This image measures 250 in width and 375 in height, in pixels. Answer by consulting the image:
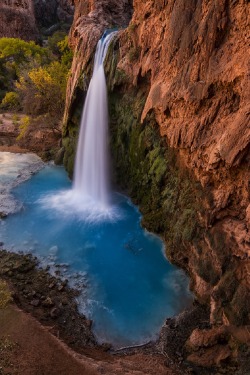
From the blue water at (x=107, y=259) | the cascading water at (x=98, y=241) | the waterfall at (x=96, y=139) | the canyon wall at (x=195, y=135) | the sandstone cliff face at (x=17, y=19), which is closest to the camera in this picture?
the canyon wall at (x=195, y=135)

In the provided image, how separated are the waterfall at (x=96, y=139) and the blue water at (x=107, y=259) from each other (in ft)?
4.60

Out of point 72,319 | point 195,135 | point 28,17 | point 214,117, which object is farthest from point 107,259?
point 28,17

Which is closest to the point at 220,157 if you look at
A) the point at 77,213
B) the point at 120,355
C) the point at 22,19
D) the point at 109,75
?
the point at 120,355

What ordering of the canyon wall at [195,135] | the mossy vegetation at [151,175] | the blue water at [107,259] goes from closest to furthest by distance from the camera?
Answer: the canyon wall at [195,135]
the blue water at [107,259]
the mossy vegetation at [151,175]

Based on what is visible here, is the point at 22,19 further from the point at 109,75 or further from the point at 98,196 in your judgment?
the point at 98,196

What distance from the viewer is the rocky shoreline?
1147cm

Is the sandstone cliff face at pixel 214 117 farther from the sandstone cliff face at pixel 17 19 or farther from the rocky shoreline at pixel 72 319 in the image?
the sandstone cliff face at pixel 17 19

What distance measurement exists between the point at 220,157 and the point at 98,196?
11.4m

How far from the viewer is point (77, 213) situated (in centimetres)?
2034

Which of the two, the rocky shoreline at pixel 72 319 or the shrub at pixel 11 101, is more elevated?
the shrub at pixel 11 101

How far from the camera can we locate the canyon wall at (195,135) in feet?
38.4

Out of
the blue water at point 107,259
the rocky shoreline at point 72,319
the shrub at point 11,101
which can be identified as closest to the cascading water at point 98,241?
the blue water at point 107,259

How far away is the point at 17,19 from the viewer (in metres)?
53.2

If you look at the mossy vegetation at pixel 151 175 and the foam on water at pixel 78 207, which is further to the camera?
the foam on water at pixel 78 207
